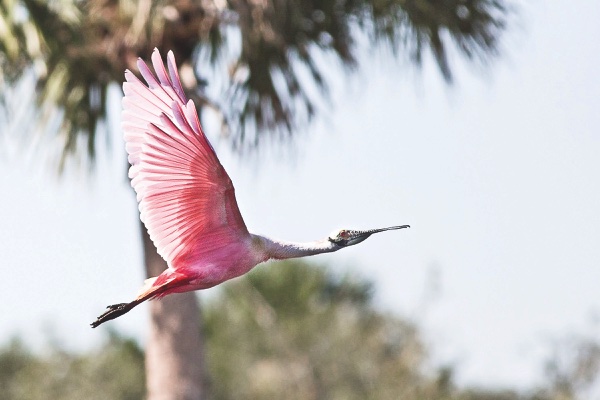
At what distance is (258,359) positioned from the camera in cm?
2105

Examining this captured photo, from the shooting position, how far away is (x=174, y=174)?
426 cm

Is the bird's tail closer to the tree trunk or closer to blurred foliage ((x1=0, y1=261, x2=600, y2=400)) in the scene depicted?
the tree trunk

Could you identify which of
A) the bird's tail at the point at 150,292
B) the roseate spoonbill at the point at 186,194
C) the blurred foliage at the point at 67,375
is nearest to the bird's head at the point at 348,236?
the roseate spoonbill at the point at 186,194

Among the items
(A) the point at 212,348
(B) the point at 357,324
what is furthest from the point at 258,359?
(B) the point at 357,324

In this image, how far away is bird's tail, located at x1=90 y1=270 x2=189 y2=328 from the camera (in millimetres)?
4098

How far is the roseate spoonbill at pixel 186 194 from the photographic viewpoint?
13.6 ft

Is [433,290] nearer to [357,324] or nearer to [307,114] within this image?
[357,324]

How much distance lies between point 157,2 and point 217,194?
5.19 metres

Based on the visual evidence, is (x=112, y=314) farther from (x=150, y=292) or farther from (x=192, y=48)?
(x=192, y=48)

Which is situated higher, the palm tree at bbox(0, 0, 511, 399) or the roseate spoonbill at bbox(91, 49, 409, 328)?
the palm tree at bbox(0, 0, 511, 399)

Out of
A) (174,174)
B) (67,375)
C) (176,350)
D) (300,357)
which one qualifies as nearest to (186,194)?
(174,174)

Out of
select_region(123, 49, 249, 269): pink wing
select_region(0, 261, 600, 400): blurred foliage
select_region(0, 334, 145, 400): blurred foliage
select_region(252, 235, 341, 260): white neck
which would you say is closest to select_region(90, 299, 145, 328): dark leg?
select_region(123, 49, 249, 269): pink wing

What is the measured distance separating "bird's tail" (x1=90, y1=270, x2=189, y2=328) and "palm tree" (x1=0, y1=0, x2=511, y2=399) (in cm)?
496

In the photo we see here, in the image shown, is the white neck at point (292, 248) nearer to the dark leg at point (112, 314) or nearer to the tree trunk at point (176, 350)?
the dark leg at point (112, 314)
